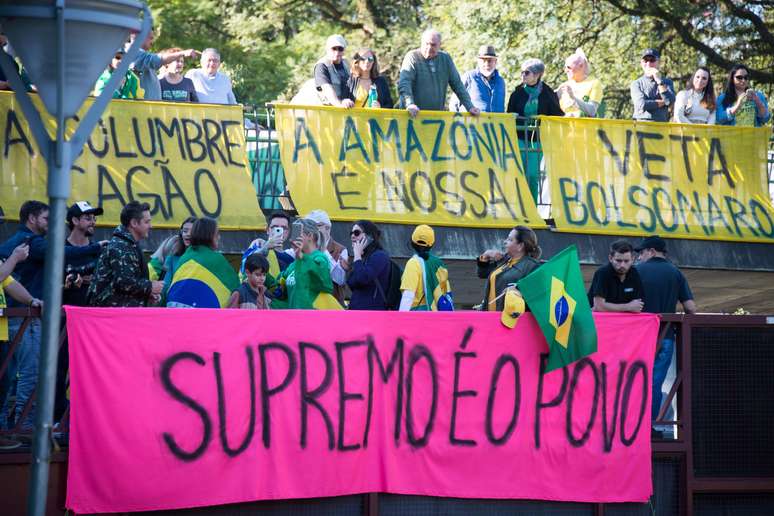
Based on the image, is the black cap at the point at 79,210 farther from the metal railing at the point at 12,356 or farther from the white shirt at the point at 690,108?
the white shirt at the point at 690,108

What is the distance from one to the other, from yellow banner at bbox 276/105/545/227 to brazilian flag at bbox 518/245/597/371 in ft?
14.1

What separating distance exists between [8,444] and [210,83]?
6.93 meters

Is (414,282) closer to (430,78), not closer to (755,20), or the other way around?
(430,78)

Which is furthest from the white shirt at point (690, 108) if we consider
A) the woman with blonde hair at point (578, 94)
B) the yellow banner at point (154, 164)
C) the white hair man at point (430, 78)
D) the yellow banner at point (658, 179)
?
the yellow banner at point (154, 164)

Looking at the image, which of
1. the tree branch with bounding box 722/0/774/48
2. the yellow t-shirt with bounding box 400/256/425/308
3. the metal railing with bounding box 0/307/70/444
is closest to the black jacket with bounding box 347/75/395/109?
the yellow t-shirt with bounding box 400/256/425/308

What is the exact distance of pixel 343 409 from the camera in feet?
31.3

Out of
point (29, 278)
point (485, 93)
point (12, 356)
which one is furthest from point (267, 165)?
point (12, 356)

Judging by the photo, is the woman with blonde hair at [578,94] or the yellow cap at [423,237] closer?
the yellow cap at [423,237]

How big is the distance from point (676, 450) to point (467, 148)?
5.19 metres

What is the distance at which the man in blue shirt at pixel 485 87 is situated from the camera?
50.0ft

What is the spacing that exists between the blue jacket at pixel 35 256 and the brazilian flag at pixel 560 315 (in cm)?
335

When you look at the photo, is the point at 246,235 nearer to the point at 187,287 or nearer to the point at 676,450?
the point at 187,287

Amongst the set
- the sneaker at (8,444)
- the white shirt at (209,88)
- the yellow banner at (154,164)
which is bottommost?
the sneaker at (8,444)

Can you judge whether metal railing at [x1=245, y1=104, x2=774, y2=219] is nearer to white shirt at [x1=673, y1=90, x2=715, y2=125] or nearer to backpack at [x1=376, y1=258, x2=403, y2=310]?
backpack at [x1=376, y1=258, x2=403, y2=310]
